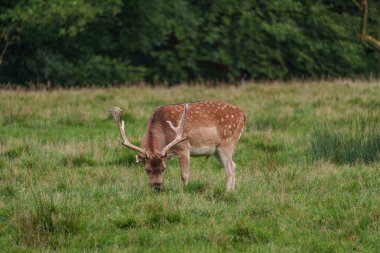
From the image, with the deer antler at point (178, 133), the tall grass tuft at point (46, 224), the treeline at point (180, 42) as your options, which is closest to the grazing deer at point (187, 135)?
the deer antler at point (178, 133)

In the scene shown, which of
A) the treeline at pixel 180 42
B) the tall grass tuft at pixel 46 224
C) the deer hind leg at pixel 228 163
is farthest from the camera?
the treeline at pixel 180 42

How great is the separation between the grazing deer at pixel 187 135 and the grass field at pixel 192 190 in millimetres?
256

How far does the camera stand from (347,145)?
1074 centimetres

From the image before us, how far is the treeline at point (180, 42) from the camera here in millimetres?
26016

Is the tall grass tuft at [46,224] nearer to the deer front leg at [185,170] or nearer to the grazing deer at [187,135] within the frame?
the grazing deer at [187,135]

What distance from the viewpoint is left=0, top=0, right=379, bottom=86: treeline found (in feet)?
85.4

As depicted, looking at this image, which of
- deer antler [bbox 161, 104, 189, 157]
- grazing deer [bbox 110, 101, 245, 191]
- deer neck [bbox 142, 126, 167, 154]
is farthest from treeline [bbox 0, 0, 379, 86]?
deer antler [bbox 161, 104, 189, 157]

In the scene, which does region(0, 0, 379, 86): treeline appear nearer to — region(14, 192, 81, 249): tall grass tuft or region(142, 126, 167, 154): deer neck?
region(142, 126, 167, 154): deer neck

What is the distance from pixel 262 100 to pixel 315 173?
7426 mm

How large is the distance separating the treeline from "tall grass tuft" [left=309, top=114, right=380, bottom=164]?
14.4 meters

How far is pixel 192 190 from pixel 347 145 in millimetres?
2674

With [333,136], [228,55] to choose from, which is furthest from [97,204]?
[228,55]

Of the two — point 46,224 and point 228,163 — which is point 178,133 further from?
point 46,224

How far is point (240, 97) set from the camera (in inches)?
691
